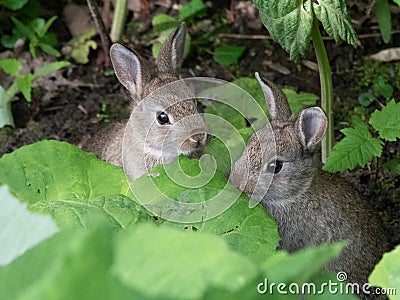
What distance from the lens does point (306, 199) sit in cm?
470

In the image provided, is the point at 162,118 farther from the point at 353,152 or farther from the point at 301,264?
the point at 301,264

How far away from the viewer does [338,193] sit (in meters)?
4.73

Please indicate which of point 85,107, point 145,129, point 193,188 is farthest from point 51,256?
point 85,107

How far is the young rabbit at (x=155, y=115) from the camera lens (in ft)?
15.3

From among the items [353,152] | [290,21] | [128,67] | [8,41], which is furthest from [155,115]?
[8,41]

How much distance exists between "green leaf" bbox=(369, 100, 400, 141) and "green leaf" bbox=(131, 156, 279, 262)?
3.79 feet

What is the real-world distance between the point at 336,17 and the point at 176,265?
2.74 meters

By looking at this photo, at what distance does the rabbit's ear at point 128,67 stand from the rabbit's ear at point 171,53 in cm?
17


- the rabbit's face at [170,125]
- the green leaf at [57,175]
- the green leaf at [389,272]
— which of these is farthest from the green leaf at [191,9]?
the green leaf at [389,272]

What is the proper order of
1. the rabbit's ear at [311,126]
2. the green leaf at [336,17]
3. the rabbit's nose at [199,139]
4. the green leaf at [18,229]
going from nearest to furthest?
the green leaf at [18,229] → the green leaf at [336,17] → the rabbit's ear at [311,126] → the rabbit's nose at [199,139]

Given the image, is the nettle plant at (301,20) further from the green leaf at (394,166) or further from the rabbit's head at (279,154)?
the green leaf at (394,166)

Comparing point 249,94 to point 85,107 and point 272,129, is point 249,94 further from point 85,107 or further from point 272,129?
point 85,107

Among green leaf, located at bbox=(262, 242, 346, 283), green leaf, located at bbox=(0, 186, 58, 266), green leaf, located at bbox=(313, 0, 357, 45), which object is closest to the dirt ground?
green leaf, located at bbox=(313, 0, 357, 45)

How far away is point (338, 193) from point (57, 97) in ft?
8.79
